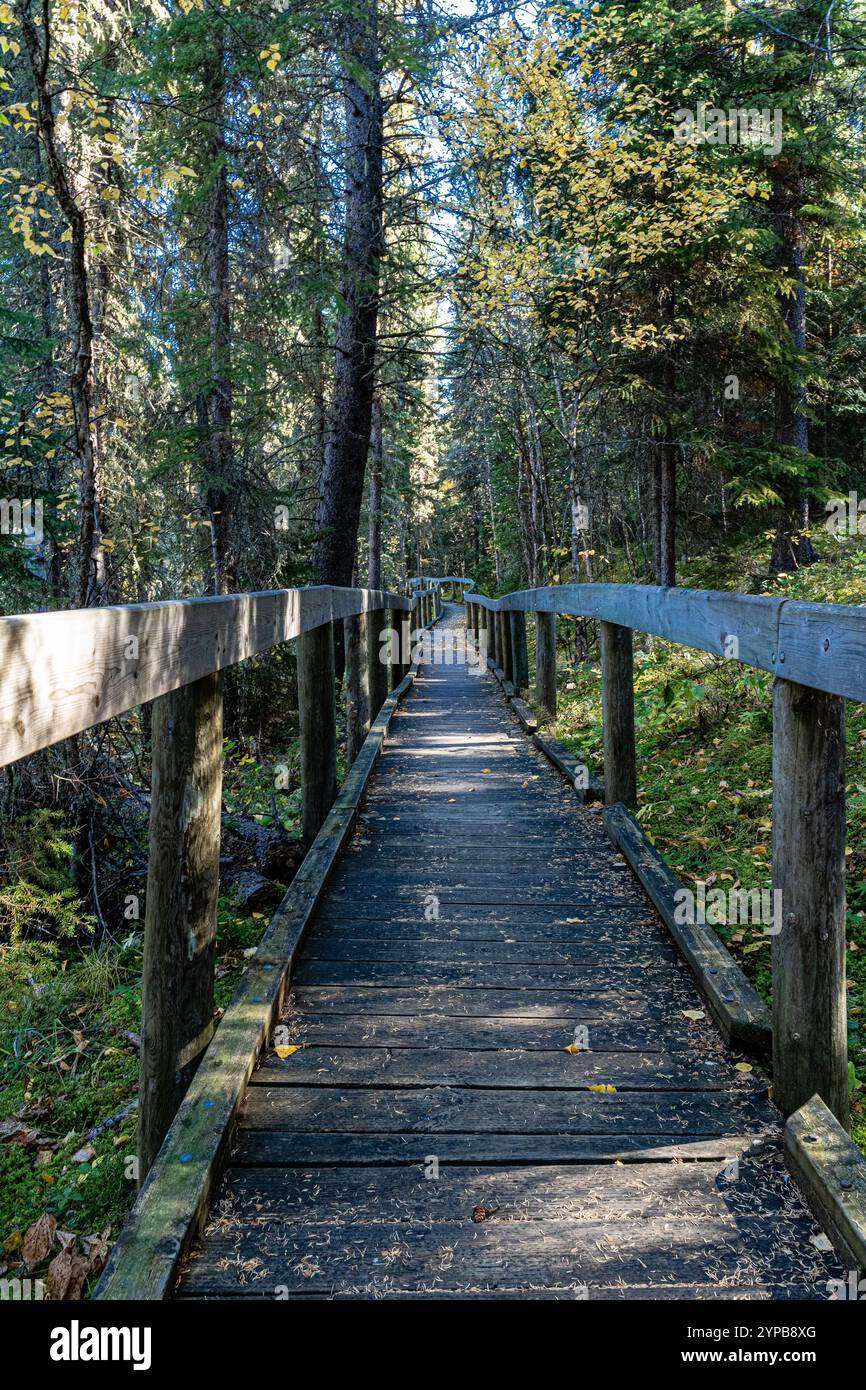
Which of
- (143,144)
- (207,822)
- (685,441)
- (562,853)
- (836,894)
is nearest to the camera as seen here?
(836,894)

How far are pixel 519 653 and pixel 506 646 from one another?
42.7 inches

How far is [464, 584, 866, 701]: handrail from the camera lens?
6.61 feet

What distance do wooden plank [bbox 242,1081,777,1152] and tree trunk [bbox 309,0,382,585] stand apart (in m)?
8.90

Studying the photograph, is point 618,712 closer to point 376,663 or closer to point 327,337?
point 376,663

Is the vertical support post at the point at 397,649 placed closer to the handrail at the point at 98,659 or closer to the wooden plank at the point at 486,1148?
the handrail at the point at 98,659

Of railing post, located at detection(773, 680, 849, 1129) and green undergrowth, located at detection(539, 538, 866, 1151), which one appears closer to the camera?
railing post, located at detection(773, 680, 849, 1129)

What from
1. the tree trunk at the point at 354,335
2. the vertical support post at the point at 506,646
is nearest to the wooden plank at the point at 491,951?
the tree trunk at the point at 354,335

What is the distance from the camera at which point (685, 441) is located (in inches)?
496

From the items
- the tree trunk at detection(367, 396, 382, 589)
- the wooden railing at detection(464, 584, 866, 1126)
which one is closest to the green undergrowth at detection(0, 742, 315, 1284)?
the wooden railing at detection(464, 584, 866, 1126)

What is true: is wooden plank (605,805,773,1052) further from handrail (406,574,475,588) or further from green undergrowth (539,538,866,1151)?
handrail (406,574,475,588)

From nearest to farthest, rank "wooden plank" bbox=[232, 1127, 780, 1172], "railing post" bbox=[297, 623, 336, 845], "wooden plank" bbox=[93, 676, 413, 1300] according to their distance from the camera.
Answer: "wooden plank" bbox=[93, 676, 413, 1300] → "wooden plank" bbox=[232, 1127, 780, 1172] → "railing post" bbox=[297, 623, 336, 845]
